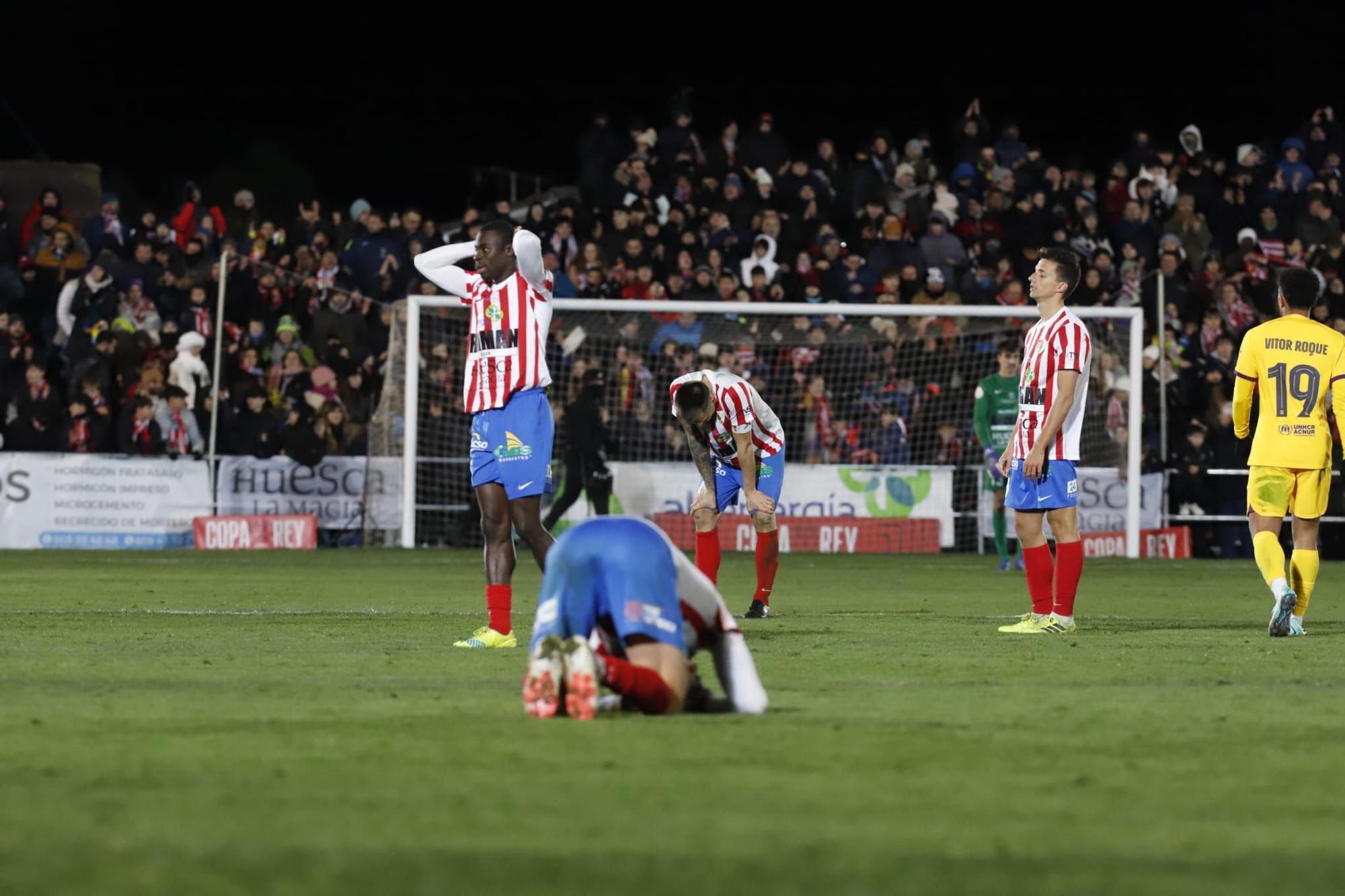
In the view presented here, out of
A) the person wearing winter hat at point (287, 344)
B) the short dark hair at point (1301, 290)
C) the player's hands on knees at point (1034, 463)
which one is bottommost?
the player's hands on knees at point (1034, 463)

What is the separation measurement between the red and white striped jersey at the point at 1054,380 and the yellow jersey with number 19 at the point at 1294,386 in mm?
906

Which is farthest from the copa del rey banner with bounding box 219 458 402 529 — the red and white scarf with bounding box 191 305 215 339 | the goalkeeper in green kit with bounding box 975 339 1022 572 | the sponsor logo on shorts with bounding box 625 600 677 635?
the sponsor logo on shorts with bounding box 625 600 677 635

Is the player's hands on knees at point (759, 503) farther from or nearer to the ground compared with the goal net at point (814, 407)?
nearer to the ground

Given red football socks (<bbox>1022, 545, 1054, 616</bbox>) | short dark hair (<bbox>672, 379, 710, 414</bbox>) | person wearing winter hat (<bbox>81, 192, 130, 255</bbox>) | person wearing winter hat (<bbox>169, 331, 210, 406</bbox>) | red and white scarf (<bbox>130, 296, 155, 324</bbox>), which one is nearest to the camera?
red football socks (<bbox>1022, 545, 1054, 616</bbox>)

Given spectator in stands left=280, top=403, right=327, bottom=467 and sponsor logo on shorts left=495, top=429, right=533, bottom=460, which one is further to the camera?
spectator in stands left=280, top=403, right=327, bottom=467

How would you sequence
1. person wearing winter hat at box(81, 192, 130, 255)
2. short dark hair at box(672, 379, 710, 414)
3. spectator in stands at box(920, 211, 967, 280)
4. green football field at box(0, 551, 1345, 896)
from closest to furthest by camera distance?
green football field at box(0, 551, 1345, 896) → short dark hair at box(672, 379, 710, 414) → person wearing winter hat at box(81, 192, 130, 255) → spectator in stands at box(920, 211, 967, 280)

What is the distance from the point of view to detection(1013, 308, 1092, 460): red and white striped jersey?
474 inches

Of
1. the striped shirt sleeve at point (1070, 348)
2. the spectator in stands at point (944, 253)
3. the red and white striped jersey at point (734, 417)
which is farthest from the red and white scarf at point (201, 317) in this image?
the striped shirt sleeve at point (1070, 348)

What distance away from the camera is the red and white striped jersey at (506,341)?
35.3 feet

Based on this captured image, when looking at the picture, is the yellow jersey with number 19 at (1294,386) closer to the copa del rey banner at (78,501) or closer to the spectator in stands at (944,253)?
the copa del rey banner at (78,501)

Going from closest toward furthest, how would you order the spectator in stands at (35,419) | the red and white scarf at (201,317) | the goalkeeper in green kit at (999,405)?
the goalkeeper in green kit at (999,405) → the spectator in stands at (35,419) → the red and white scarf at (201,317)

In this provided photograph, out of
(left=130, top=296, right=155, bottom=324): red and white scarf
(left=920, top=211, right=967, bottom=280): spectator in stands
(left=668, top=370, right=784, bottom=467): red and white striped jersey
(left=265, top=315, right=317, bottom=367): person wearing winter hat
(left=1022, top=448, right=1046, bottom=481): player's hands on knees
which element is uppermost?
(left=920, top=211, right=967, bottom=280): spectator in stands

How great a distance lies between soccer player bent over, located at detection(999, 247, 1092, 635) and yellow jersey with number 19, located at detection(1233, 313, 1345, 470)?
97 centimetres

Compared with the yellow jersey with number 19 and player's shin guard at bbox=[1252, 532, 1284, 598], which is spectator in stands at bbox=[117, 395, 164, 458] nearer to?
the yellow jersey with number 19
